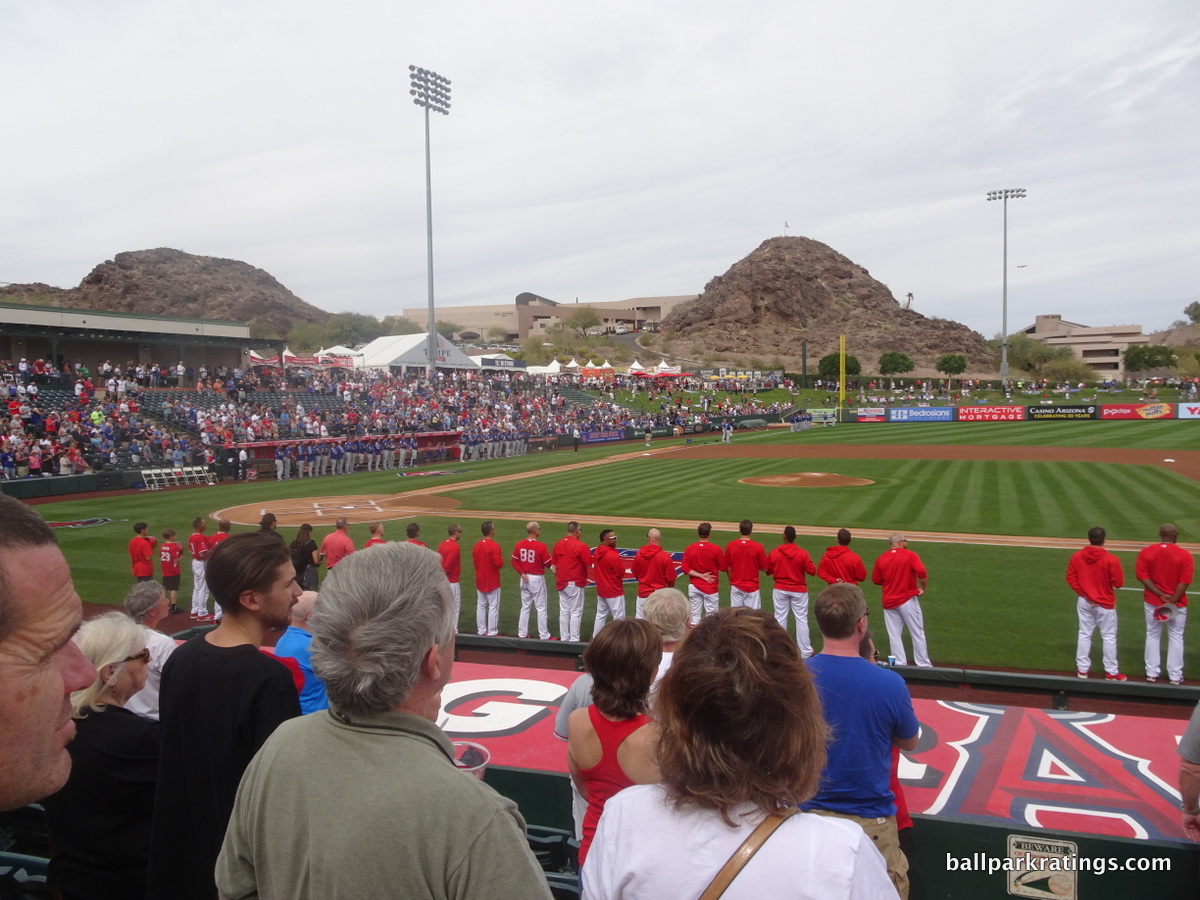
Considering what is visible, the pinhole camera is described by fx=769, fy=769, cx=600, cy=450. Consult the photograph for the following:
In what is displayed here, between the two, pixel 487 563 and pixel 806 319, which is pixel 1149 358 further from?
pixel 487 563

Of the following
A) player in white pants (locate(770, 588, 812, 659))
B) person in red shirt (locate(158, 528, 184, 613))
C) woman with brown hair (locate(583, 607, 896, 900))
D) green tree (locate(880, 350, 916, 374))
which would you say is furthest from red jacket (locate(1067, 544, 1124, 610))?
green tree (locate(880, 350, 916, 374))

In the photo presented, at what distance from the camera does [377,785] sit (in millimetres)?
1920

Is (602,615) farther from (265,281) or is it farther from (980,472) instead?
(265,281)

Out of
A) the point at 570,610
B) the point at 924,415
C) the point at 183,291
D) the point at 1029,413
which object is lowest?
the point at 570,610

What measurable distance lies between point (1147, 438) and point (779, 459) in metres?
21.8

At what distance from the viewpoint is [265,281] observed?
178 meters

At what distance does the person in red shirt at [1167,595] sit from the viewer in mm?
9836

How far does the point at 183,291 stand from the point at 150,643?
175541 mm

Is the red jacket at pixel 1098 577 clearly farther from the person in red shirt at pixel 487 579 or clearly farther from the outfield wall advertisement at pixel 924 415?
the outfield wall advertisement at pixel 924 415

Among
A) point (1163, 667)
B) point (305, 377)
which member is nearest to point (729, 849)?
point (1163, 667)

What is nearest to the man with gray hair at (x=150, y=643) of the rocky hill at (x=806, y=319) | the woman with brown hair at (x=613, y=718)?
the woman with brown hair at (x=613, y=718)

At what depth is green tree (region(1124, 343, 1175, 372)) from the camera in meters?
97.8

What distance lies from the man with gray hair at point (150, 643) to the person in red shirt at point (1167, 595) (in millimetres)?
11151

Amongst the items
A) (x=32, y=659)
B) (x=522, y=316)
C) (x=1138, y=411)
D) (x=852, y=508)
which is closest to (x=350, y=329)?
(x=522, y=316)
